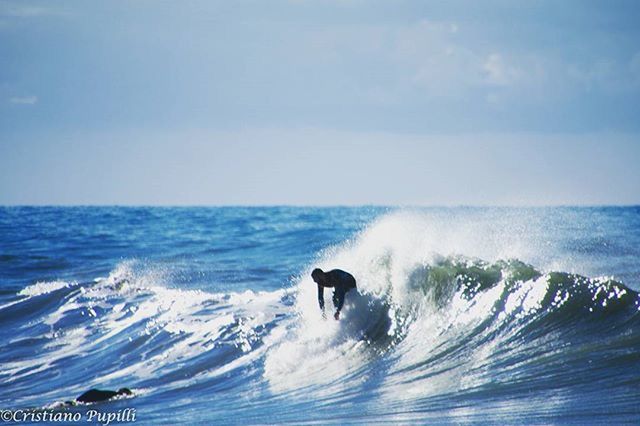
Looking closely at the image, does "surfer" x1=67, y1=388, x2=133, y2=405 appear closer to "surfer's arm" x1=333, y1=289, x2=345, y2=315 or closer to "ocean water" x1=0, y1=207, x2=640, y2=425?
"ocean water" x1=0, y1=207, x2=640, y2=425

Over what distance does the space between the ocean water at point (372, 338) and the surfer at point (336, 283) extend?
0.31 meters

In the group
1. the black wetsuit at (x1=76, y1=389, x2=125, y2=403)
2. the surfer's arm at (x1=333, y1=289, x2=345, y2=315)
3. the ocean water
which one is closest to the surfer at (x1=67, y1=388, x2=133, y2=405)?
the black wetsuit at (x1=76, y1=389, x2=125, y2=403)

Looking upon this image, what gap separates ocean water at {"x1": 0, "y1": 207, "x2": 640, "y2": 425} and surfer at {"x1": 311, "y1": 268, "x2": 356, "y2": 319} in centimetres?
31

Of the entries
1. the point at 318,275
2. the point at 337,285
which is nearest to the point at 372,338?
the point at 337,285

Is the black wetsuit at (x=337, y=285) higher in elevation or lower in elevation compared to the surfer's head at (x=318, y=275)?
lower

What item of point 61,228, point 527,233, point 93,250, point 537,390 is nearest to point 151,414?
point 537,390

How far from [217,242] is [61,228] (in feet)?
47.6

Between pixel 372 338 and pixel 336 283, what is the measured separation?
1.08 metres

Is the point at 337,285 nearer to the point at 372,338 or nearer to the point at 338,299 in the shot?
the point at 338,299

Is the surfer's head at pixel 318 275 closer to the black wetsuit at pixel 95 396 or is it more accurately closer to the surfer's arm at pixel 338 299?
the surfer's arm at pixel 338 299

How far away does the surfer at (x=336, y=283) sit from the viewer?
13398 mm

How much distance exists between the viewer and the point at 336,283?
44.7ft

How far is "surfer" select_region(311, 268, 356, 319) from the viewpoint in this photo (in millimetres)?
13398

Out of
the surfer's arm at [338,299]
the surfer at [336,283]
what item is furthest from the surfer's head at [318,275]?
the surfer's arm at [338,299]
